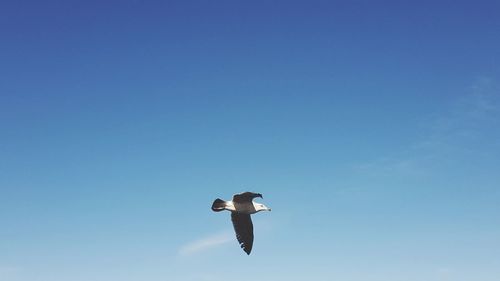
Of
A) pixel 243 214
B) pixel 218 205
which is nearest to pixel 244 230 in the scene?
pixel 243 214

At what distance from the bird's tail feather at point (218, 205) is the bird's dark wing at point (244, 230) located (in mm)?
1628

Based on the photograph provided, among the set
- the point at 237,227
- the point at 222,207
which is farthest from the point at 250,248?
the point at 222,207

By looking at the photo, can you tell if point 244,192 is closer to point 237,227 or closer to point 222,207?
point 222,207

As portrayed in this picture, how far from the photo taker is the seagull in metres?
29.3

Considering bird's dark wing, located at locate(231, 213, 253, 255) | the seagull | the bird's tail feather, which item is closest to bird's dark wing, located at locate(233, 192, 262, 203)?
the seagull

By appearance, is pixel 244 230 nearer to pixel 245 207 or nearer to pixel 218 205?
pixel 245 207

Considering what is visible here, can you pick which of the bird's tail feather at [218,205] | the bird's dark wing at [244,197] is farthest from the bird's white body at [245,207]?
the bird's dark wing at [244,197]

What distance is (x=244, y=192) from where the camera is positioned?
27.0 meters

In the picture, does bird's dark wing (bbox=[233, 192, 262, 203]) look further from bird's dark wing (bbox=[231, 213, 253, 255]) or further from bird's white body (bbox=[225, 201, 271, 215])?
bird's dark wing (bbox=[231, 213, 253, 255])

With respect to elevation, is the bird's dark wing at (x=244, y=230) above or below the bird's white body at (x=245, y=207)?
below

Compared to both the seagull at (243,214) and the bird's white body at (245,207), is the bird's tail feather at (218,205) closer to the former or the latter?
the seagull at (243,214)

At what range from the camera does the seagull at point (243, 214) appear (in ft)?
96.0

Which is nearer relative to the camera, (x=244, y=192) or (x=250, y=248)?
(x=244, y=192)

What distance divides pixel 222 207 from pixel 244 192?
2.79 metres
